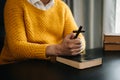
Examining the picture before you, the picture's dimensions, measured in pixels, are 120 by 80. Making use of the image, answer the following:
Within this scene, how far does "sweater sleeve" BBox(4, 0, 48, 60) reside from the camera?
1.08m

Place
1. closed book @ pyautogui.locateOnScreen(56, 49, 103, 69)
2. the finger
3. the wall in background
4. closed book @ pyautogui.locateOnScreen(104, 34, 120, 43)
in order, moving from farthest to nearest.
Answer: the wall in background
closed book @ pyautogui.locateOnScreen(104, 34, 120, 43)
the finger
closed book @ pyautogui.locateOnScreen(56, 49, 103, 69)

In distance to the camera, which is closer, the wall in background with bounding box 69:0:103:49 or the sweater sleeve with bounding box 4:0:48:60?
the sweater sleeve with bounding box 4:0:48:60

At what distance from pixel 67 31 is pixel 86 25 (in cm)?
53

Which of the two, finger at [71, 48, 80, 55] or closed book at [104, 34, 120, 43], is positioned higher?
closed book at [104, 34, 120, 43]

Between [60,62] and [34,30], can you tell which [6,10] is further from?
[60,62]

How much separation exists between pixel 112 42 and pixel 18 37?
552 mm

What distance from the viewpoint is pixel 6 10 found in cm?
125

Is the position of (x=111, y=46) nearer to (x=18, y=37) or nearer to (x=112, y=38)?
(x=112, y=38)

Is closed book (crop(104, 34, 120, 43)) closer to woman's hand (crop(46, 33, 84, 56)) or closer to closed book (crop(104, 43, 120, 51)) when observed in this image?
closed book (crop(104, 43, 120, 51))

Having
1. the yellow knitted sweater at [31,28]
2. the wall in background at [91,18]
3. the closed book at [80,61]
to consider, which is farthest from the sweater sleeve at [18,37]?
the wall in background at [91,18]

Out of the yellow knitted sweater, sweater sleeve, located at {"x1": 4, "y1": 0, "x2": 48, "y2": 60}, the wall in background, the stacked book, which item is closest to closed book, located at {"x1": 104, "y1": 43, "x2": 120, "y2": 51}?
the stacked book

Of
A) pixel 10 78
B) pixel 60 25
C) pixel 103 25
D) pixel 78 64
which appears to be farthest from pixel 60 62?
pixel 103 25

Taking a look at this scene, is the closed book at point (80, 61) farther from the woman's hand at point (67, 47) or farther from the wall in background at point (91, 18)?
the wall in background at point (91, 18)

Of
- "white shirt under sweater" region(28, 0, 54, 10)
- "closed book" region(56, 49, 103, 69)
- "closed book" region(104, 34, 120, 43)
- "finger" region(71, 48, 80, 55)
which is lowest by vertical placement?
"closed book" region(56, 49, 103, 69)
